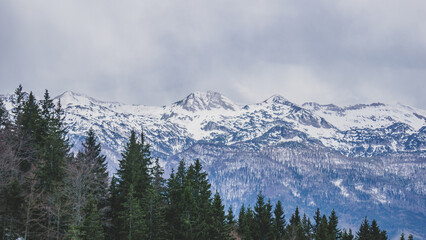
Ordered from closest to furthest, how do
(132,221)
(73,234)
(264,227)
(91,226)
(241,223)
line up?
(73,234) < (91,226) < (132,221) < (264,227) < (241,223)

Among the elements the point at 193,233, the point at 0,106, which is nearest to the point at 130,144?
the point at 193,233

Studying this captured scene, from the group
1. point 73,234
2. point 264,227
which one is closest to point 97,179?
point 73,234

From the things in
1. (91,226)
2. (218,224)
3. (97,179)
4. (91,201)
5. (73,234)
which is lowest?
(73,234)

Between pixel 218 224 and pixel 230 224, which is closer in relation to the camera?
pixel 218 224

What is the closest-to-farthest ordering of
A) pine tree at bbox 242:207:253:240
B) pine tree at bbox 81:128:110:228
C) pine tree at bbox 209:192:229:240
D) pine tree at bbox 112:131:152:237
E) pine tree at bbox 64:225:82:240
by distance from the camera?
1. pine tree at bbox 64:225:82:240
2. pine tree at bbox 81:128:110:228
3. pine tree at bbox 112:131:152:237
4. pine tree at bbox 209:192:229:240
5. pine tree at bbox 242:207:253:240

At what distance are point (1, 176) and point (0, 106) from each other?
4355cm

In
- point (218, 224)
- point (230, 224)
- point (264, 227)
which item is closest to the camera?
point (218, 224)

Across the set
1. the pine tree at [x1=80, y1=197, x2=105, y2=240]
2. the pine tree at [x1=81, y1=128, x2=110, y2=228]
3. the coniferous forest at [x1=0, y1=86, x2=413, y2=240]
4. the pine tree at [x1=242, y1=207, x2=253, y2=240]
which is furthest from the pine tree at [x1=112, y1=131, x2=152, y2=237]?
the pine tree at [x1=242, y1=207, x2=253, y2=240]

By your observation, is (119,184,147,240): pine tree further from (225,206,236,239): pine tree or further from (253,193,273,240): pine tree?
(253,193,273,240): pine tree

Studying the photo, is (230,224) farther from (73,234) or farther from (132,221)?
(73,234)

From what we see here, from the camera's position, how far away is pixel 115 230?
59656 mm

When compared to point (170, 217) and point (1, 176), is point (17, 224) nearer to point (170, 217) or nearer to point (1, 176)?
point (1, 176)

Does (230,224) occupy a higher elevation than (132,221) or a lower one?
higher

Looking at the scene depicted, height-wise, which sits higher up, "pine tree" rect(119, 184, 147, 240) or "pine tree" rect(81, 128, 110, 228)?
"pine tree" rect(81, 128, 110, 228)
